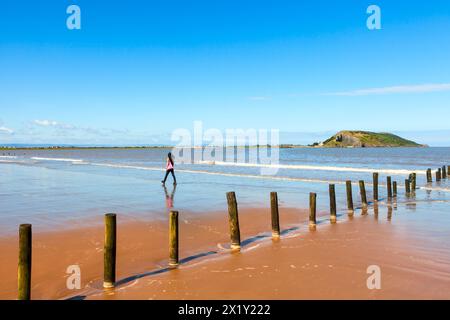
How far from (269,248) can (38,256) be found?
5799 mm

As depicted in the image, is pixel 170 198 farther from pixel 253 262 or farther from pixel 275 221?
pixel 253 262

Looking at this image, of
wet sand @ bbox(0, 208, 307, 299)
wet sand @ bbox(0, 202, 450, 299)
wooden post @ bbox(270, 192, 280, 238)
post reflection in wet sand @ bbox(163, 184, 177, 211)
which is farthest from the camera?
post reflection in wet sand @ bbox(163, 184, 177, 211)

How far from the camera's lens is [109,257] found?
751 cm

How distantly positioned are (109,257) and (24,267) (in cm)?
153

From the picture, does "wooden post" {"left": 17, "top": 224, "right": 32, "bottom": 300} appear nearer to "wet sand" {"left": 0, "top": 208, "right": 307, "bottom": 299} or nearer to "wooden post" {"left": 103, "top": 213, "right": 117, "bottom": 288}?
"wet sand" {"left": 0, "top": 208, "right": 307, "bottom": 299}

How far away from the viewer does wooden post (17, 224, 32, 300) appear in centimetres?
642

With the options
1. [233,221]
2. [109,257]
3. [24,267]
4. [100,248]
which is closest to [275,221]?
[233,221]

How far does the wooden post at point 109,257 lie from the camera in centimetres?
746

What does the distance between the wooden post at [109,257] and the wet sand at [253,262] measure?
211 mm

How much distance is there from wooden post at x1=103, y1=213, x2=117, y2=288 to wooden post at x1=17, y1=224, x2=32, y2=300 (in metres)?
1.39

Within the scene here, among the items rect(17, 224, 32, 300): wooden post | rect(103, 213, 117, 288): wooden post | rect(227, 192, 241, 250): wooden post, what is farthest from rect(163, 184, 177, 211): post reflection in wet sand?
rect(17, 224, 32, 300): wooden post

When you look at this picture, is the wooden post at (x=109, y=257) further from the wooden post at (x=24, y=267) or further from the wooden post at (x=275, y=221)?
the wooden post at (x=275, y=221)

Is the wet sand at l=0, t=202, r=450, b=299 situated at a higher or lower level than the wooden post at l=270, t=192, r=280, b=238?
lower

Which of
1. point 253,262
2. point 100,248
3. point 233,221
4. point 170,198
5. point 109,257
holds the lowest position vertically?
point 253,262
